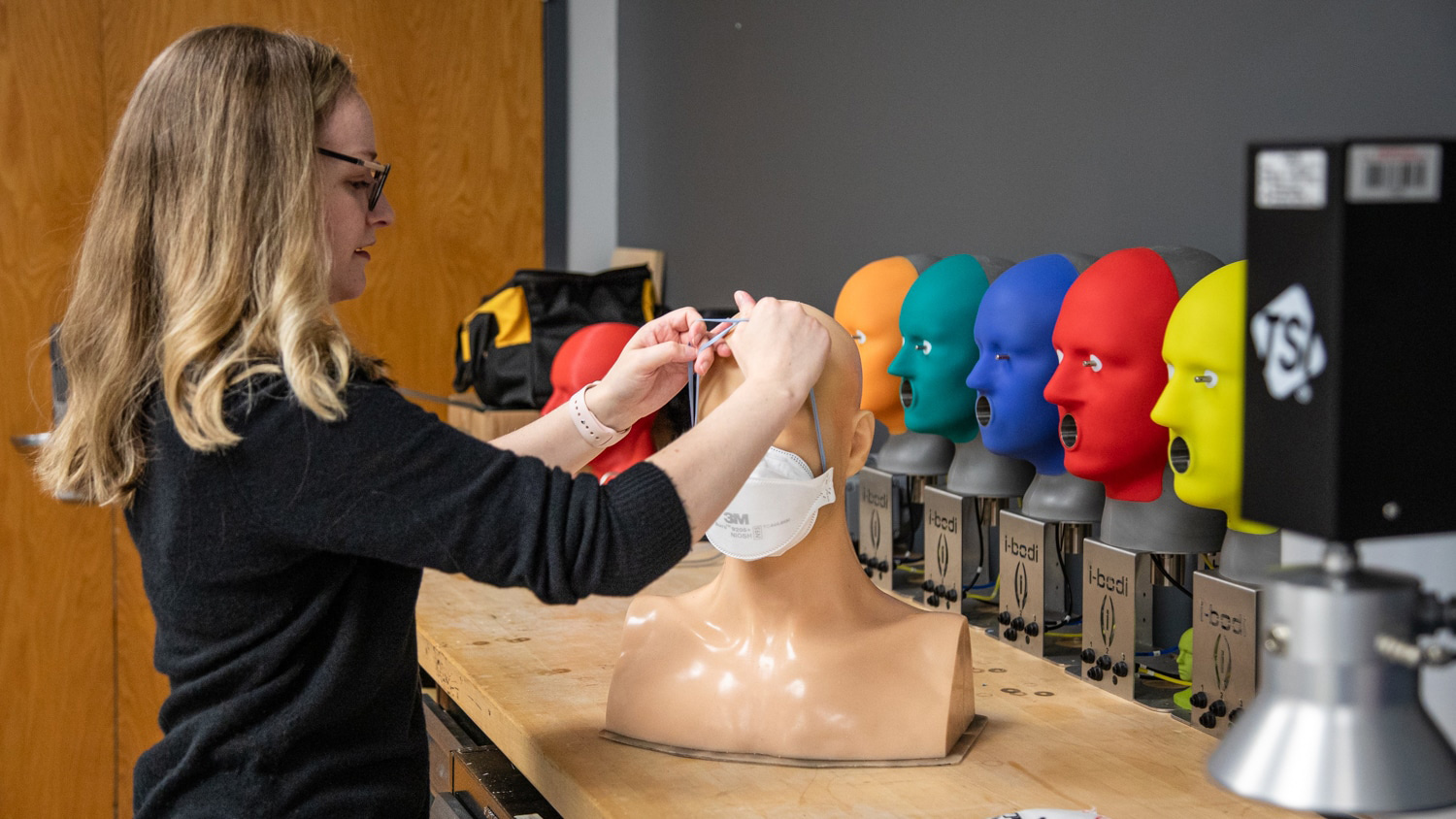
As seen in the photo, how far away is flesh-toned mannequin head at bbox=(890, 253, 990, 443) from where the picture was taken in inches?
83.7

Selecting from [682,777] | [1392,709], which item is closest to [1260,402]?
[1392,709]

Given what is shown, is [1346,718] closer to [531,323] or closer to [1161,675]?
[1161,675]

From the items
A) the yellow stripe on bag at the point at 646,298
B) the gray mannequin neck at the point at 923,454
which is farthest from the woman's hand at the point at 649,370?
the yellow stripe on bag at the point at 646,298

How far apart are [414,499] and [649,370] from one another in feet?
1.64

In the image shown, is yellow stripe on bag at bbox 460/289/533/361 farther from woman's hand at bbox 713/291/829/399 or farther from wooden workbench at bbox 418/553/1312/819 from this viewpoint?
woman's hand at bbox 713/291/829/399

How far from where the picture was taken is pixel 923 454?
7.72ft

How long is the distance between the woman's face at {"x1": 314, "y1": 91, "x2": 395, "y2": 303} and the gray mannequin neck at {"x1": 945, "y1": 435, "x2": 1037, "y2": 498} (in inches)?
43.9

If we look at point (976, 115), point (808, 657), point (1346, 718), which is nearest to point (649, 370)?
point (808, 657)

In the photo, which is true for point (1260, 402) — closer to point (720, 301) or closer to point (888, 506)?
point (888, 506)

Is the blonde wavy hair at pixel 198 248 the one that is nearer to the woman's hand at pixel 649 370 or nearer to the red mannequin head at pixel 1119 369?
the woman's hand at pixel 649 370

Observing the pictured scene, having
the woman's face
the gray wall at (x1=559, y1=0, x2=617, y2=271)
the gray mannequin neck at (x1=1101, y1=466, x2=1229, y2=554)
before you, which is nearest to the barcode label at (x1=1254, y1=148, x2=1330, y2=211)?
the woman's face

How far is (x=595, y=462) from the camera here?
9.00ft

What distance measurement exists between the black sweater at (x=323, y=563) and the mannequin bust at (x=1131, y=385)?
759 mm

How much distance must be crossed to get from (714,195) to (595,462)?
1.23 metres
